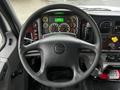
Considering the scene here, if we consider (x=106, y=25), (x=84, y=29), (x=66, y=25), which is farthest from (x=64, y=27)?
(x=106, y=25)

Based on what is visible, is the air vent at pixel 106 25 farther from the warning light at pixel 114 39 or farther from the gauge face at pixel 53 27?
the gauge face at pixel 53 27

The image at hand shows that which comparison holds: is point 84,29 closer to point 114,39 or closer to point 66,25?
point 66,25

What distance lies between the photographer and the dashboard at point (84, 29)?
1.87 m

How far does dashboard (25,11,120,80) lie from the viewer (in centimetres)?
187

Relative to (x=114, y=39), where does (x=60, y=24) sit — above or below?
above

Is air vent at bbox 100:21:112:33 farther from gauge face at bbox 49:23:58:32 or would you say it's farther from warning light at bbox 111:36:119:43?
gauge face at bbox 49:23:58:32

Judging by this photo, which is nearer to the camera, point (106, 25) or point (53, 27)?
point (53, 27)

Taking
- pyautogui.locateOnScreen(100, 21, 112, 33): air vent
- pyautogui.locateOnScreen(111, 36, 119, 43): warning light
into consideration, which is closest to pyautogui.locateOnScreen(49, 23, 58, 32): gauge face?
pyautogui.locateOnScreen(100, 21, 112, 33): air vent

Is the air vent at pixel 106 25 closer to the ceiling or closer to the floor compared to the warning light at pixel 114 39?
closer to the ceiling

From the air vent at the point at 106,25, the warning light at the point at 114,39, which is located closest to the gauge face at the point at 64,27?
the air vent at the point at 106,25

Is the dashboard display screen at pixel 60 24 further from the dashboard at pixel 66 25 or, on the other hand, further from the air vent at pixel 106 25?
the air vent at pixel 106 25

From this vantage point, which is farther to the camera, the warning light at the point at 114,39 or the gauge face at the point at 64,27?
the warning light at the point at 114,39

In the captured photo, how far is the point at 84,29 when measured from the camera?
1.95 metres

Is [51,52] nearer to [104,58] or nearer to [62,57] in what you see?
[62,57]
